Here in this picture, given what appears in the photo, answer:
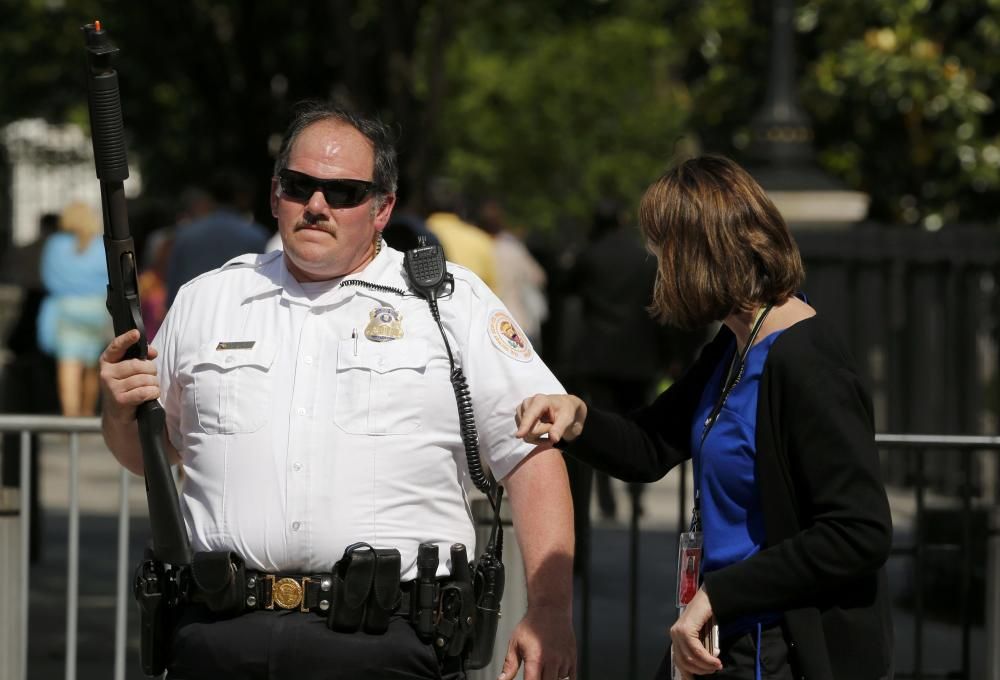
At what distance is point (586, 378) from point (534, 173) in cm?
3863

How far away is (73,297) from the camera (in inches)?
509

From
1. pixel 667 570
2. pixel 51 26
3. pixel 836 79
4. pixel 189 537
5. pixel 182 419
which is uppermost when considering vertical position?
pixel 51 26

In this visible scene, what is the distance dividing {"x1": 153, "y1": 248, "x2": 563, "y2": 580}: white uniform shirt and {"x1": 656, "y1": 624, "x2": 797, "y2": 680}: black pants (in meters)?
0.64

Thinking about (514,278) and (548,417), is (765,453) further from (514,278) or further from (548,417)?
(514,278)

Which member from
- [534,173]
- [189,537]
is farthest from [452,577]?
[534,173]

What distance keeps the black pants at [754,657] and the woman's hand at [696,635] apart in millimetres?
29

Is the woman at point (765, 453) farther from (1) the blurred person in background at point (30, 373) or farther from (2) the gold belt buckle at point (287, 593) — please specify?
(1) the blurred person in background at point (30, 373)

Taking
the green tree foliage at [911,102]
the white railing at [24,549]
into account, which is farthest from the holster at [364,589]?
the green tree foliage at [911,102]

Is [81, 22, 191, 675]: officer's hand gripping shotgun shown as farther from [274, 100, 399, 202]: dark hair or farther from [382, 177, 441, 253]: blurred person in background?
[382, 177, 441, 253]: blurred person in background

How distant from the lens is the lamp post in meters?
12.9

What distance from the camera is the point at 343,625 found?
363 cm

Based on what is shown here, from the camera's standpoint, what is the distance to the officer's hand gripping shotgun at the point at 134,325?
3.65 meters

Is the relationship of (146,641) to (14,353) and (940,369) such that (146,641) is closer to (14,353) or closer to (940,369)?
(940,369)

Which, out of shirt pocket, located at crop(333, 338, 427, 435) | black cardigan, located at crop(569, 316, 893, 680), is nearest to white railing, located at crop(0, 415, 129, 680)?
shirt pocket, located at crop(333, 338, 427, 435)
